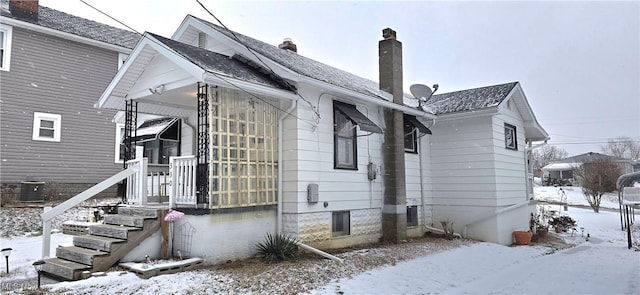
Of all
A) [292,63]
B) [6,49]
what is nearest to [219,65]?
[292,63]

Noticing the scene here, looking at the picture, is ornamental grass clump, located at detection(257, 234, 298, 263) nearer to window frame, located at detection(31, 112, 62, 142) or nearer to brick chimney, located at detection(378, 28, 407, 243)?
brick chimney, located at detection(378, 28, 407, 243)

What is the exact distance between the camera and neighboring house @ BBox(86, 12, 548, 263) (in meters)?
7.46

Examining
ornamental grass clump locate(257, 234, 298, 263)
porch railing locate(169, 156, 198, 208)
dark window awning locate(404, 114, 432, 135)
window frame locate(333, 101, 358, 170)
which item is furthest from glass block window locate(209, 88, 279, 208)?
dark window awning locate(404, 114, 432, 135)

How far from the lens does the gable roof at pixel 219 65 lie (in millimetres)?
7262

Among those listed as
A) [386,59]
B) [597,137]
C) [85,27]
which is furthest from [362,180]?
[597,137]

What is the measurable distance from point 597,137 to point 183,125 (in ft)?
277

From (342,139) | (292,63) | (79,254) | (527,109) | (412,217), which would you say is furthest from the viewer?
(527,109)

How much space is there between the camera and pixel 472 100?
42.2 ft

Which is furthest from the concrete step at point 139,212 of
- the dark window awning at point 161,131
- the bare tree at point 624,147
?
the bare tree at point 624,147

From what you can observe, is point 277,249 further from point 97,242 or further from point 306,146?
point 97,242

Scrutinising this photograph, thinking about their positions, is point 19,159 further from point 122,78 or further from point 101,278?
point 101,278

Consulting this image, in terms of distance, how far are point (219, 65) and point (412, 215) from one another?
23.8 ft

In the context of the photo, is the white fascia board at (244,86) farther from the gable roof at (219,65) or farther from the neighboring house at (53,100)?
the neighboring house at (53,100)

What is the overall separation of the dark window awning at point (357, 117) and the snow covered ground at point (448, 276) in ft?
8.93
